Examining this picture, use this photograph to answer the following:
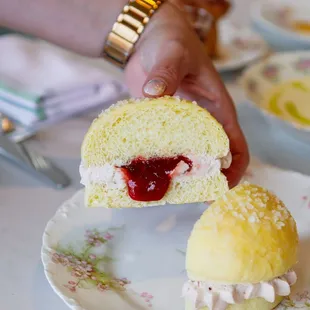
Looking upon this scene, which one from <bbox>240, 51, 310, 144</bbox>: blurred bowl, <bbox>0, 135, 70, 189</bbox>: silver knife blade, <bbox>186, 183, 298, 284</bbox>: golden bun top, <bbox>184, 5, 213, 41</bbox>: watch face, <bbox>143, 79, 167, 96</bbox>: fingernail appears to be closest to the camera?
<bbox>186, 183, 298, 284</bbox>: golden bun top

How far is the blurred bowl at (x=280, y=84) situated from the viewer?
1271mm

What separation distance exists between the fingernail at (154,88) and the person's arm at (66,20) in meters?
0.29

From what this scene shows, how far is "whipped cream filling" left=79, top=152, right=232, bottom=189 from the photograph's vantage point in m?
0.97

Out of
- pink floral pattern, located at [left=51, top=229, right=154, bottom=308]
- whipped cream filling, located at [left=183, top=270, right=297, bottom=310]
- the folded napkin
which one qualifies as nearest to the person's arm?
the folded napkin

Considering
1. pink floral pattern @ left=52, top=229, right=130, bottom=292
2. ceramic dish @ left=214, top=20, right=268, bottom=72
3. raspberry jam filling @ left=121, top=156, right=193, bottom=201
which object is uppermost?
raspberry jam filling @ left=121, top=156, right=193, bottom=201

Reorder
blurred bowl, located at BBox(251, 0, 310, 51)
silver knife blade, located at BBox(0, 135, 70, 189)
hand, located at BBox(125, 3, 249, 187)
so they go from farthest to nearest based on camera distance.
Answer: blurred bowl, located at BBox(251, 0, 310, 51) → silver knife blade, located at BBox(0, 135, 70, 189) → hand, located at BBox(125, 3, 249, 187)

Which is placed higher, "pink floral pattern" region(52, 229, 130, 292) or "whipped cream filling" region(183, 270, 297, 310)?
"whipped cream filling" region(183, 270, 297, 310)

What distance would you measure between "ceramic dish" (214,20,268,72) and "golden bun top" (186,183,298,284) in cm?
78

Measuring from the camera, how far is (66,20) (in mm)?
1219

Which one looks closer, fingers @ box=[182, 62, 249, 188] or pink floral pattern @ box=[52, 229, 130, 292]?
pink floral pattern @ box=[52, 229, 130, 292]

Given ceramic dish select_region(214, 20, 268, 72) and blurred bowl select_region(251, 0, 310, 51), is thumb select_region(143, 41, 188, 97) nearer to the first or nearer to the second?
ceramic dish select_region(214, 20, 268, 72)

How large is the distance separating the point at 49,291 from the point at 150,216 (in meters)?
0.23

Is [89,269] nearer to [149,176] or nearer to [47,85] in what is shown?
[149,176]

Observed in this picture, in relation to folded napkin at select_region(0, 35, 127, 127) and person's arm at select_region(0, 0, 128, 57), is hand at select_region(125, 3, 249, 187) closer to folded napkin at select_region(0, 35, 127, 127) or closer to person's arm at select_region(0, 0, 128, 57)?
person's arm at select_region(0, 0, 128, 57)
